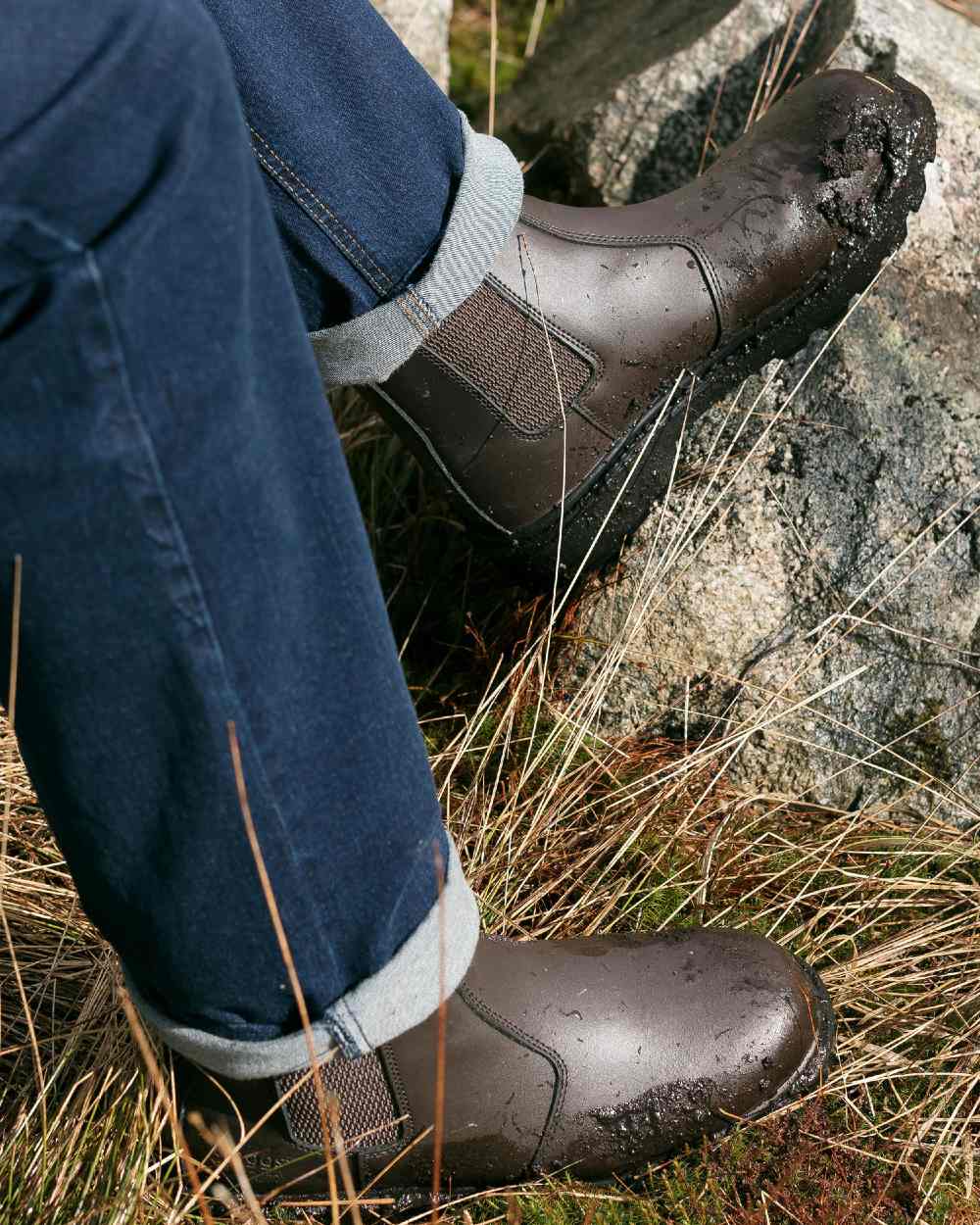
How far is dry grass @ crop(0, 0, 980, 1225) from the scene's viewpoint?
1359 mm

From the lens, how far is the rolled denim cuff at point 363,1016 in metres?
1.08

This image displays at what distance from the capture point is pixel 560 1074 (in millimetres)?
1350

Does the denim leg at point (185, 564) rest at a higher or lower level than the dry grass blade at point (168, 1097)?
higher

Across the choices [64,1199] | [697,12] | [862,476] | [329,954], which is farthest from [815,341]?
[64,1199]

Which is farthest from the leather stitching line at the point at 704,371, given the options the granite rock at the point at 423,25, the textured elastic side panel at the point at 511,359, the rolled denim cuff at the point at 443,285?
the granite rock at the point at 423,25

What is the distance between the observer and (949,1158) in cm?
150

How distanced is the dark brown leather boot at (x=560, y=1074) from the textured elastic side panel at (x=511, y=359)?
2.51ft

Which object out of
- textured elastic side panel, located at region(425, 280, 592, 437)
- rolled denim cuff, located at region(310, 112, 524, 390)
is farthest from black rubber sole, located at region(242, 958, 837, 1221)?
rolled denim cuff, located at region(310, 112, 524, 390)

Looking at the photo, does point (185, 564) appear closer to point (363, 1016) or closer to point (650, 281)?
point (363, 1016)

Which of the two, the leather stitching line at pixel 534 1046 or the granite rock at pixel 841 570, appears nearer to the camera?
the leather stitching line at pixel 534 1046

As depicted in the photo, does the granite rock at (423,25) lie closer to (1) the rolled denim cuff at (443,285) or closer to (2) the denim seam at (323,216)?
(1) the rolled denim cuff at (443,285)

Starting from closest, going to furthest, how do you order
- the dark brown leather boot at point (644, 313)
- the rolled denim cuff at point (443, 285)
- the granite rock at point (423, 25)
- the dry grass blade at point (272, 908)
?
the dry grass blade at point (272, 908) < the rolled denim cuff at point (443, 285) < the dark brown leather boot at point (644, 313) < the granite rock at point (423, 25)

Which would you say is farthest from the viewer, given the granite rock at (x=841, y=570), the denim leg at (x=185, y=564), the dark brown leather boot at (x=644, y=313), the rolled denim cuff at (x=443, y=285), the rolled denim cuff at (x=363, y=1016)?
the granite rock at (x=841, y=570)

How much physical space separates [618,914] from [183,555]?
3.53 feet
